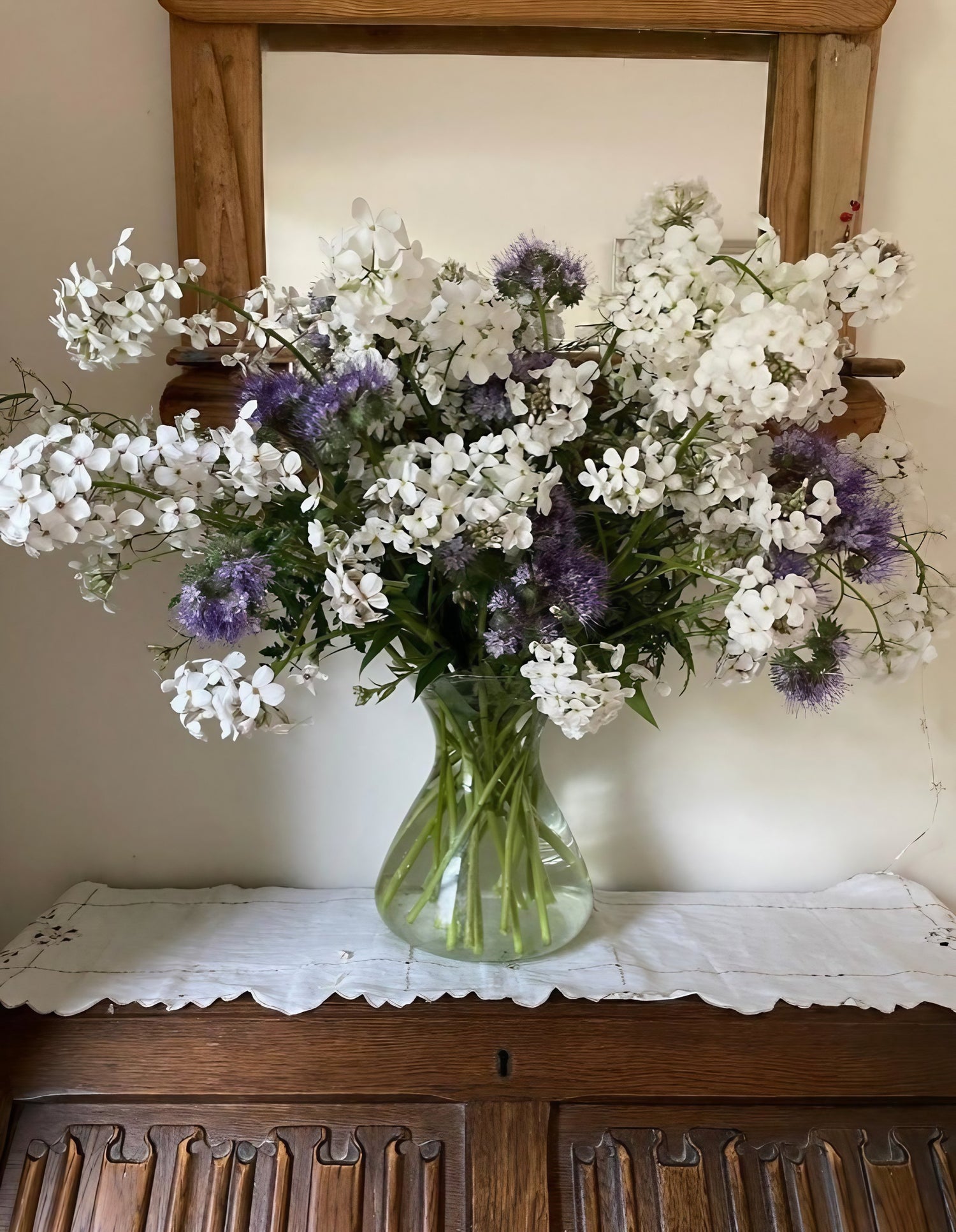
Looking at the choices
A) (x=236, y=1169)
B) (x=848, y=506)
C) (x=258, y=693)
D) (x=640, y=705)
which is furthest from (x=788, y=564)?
(x=236, y=1169)

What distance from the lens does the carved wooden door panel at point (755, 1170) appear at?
0.68 meters

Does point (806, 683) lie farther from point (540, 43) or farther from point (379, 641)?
point (540, 43)

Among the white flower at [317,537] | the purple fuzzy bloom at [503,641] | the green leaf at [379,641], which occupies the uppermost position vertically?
the white flower at [317,537]

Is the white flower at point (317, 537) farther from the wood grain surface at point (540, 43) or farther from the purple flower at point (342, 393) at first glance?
the wood grain surface at point (540, 43)

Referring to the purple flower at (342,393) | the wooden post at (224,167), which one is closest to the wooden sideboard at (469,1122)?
the purple flower at (342,393)

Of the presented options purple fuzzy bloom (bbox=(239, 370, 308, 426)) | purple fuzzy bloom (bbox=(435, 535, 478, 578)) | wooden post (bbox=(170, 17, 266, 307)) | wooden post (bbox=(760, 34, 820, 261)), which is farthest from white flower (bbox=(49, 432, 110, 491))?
wooden post (bbox=(760, 34, 820, 261))

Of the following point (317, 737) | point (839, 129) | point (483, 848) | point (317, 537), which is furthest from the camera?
Answer: point (317, 737)

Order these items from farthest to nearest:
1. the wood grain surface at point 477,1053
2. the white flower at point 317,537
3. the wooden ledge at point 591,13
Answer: the wooden ledge at point 591,13 → the wood grain surface at point 477,1053 → the white flower at point 317,537

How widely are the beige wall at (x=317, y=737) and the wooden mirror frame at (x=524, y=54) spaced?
60 millimetres

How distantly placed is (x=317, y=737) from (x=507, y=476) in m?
0.53

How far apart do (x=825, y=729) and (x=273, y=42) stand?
975mm

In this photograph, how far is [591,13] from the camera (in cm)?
89

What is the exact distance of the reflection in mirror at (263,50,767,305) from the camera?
0.91 metres

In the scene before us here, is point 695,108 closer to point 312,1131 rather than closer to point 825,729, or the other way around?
point 825,729
